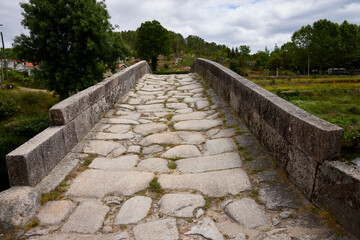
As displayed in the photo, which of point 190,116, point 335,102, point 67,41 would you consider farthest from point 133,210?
point 335,102

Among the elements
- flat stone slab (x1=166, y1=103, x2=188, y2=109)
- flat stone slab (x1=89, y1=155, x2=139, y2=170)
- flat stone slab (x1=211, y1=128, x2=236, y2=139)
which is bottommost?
flat stone slab (x1=89, y1=155, x2=139, y2=170)

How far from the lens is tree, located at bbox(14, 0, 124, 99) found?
10648mm

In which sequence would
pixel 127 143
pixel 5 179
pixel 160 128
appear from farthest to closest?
1. pixel 5 179
2. pixel 160 128
3. pixel 127 143

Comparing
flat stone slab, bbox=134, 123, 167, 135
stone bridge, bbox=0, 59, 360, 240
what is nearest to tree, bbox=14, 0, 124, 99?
flat stone slab, bbox=134, 123, 167, 135

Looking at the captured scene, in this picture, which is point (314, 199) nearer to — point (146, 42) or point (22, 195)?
point (22, 195)

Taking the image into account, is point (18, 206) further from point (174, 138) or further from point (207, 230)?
point (174, 138)

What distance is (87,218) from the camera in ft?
6.95

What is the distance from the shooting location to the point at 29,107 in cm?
2081

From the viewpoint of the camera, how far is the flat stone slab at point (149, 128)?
14.1ft

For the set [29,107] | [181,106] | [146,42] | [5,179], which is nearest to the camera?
[181,106]

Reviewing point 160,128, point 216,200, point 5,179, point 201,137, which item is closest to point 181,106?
point 160,128

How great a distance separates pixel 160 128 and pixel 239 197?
2.35 m

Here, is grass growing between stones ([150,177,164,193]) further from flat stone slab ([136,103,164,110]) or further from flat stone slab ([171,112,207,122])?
flat stone slab ([136,103,164,110])

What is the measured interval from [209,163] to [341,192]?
4.86 ft
